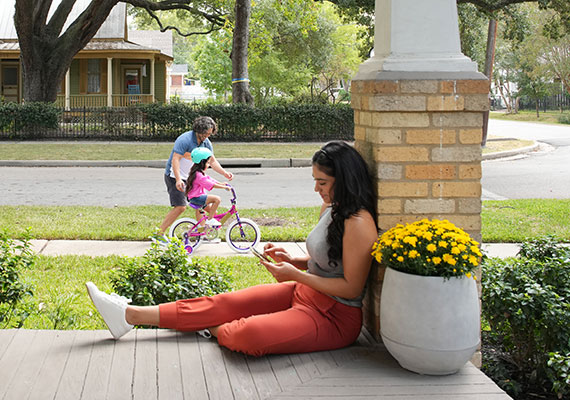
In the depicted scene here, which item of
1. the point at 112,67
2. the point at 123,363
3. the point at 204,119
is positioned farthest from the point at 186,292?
the point at 112,67

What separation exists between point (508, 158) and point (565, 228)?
39.9 feet

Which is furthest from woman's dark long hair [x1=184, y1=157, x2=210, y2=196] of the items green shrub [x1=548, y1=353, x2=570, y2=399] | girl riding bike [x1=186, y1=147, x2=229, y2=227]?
green shrub [x1=548, y1=353, x2=570, y2=399]

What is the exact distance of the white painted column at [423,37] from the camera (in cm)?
440

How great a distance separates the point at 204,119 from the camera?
29.3 ft

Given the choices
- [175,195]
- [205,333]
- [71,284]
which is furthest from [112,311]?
[175,195]

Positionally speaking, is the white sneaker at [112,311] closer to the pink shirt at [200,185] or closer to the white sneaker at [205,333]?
the white sneaker at [205,333]

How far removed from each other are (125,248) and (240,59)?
17.7m

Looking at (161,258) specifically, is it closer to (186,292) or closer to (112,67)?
(186,292)

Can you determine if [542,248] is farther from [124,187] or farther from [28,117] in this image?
[28,117]

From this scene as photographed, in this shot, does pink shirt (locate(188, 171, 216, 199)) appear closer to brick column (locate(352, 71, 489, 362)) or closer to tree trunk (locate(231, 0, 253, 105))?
brick column (locate(352, 71, 489, 362))

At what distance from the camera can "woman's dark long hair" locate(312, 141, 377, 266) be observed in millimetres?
4328

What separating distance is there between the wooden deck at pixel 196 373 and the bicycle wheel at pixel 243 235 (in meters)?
4.47

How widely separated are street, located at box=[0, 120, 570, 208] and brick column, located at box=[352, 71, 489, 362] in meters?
8.01

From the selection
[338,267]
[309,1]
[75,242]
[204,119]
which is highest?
[309,1]
